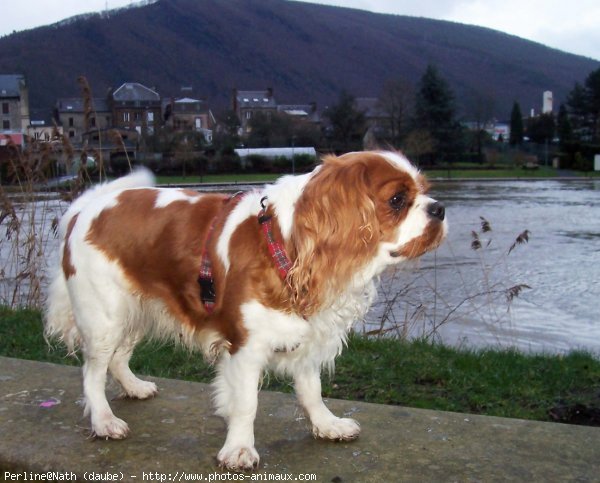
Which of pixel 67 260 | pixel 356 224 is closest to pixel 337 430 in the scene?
pixel 356 224

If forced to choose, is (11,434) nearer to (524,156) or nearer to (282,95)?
(524,156)

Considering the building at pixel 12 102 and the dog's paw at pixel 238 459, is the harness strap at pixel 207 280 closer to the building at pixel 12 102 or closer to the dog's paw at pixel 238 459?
the dog's paw at pixel 238 459

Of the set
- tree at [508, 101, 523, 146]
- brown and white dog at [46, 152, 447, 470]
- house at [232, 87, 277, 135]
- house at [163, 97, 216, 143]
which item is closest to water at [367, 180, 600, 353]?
brown and white dog at [46, 152, 447, 470]

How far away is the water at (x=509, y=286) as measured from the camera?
7.73 metres

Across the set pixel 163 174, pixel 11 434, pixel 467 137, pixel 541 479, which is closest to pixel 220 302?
pixel 11 434

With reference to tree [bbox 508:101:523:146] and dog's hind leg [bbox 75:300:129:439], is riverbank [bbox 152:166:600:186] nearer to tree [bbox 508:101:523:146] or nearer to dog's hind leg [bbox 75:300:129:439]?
tree [bbox 508:101:523:146]

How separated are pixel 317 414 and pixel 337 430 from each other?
0.13m

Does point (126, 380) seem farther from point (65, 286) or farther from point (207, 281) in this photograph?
point (207, 281)

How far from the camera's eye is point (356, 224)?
305cm

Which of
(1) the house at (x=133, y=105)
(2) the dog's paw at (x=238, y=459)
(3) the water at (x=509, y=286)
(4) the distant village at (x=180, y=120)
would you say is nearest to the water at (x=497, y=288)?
(3) the water at (x=509, y=286)

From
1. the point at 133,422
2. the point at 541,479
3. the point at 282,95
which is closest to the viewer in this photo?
the point at 541,479

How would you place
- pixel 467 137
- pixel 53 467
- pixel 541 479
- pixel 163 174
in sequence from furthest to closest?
1. pixel 467 137
2. pixel 163 174
3. pixel 53 467
4. pixel 541 479

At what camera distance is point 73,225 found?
3.93m

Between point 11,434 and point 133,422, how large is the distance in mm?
618
